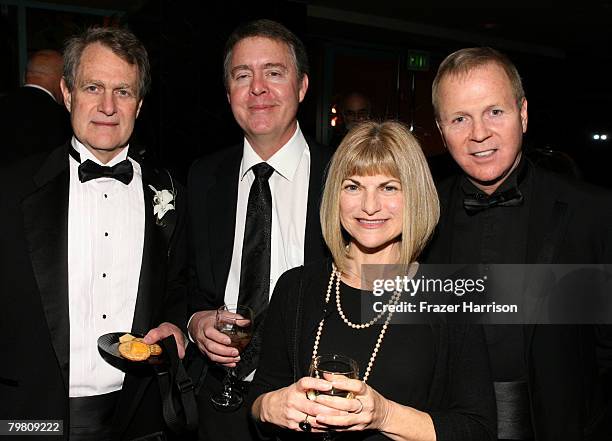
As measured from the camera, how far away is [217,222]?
8.37ft

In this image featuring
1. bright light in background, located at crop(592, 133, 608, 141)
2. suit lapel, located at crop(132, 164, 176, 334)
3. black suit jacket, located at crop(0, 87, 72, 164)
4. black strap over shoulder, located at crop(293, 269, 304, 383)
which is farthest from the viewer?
bright light in background, located at crop(592, 133, 608, 141)

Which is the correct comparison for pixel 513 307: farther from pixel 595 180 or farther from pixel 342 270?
pixel 595 180

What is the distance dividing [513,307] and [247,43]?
5.29 ft

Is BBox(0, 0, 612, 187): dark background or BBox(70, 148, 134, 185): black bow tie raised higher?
BBox(0, 0, 612, 187): dark background

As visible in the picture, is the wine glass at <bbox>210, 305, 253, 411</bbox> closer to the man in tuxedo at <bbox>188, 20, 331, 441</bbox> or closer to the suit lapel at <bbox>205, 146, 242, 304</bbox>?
the man in tuxedo at <bbox>188, 20, 331, 441</bbox>

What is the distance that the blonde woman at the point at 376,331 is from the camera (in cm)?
166

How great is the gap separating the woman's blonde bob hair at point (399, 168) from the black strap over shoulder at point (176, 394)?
0.90 metres

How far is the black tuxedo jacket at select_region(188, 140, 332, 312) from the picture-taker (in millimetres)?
2469

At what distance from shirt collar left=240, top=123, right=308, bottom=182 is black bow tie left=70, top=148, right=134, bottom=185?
1.75 ft

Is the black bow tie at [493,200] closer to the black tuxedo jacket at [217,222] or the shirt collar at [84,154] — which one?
the black tuxedo jacket at [217,222]

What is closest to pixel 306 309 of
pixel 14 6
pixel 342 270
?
pixel 342 270

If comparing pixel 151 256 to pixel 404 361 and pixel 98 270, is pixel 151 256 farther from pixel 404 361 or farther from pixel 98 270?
pixel 404 361

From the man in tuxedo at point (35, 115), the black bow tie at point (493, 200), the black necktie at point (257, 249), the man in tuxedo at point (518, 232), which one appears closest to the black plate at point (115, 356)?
the black necktie at point (257, 249)

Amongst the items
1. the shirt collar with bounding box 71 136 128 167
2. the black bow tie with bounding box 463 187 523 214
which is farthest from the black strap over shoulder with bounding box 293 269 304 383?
the shirt collar with bounding box 71 136 128 167
